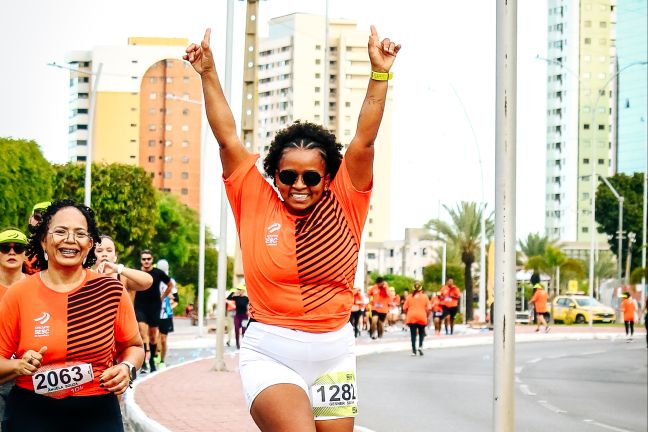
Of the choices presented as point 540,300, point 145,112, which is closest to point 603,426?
point 540,300

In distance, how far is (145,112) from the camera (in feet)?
418

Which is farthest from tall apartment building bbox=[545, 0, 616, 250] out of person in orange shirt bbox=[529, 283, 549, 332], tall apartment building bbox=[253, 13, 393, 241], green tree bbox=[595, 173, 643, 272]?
person in orange shirt bbox=[529, 283, 549, 332]

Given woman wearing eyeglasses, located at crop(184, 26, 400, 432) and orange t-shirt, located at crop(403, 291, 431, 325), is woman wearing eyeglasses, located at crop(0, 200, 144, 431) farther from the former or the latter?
orange t-shirt, located at crop(403, 291, 431, 325)

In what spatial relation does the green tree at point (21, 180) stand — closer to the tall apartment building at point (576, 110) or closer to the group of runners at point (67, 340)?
the group of runners at point (67, 340)

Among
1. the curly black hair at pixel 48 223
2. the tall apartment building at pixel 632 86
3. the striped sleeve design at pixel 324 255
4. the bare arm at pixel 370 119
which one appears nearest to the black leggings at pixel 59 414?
the curly black hair at pixel 48 223

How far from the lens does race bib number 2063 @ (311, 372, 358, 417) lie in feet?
16.4

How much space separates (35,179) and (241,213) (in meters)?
30.9

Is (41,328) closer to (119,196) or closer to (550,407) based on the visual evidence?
(550,407)

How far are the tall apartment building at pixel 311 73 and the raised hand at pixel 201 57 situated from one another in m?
142

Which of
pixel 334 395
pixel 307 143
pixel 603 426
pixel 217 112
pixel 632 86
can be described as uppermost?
pixel 632 86

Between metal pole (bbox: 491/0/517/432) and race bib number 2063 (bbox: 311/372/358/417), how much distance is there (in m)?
1.98

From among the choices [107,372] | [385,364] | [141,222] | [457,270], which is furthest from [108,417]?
[457,270]

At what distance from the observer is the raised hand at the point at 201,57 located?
542cm

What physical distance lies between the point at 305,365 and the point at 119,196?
54560 mm
